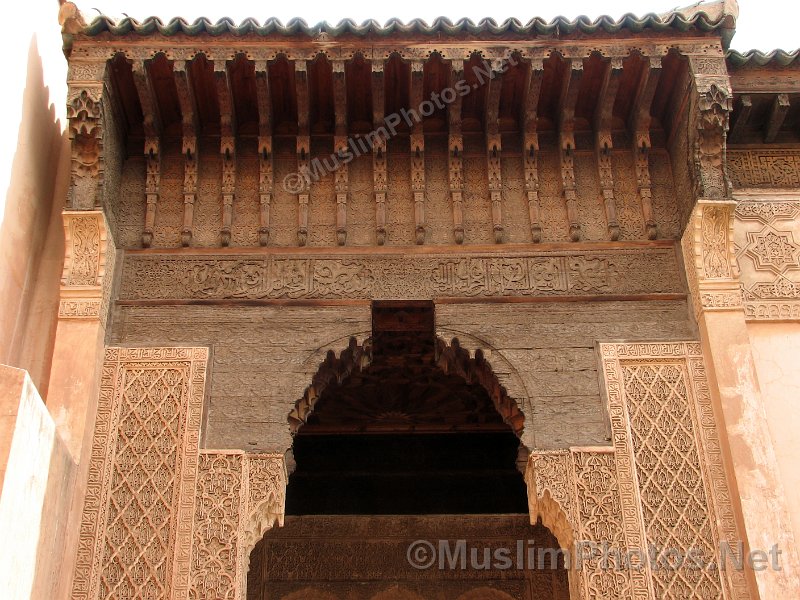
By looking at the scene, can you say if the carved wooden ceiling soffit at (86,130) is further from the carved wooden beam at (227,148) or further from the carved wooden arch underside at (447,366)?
the carved wooden arch underside at (447,366)

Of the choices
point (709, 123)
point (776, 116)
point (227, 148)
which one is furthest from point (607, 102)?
point (227, 148)

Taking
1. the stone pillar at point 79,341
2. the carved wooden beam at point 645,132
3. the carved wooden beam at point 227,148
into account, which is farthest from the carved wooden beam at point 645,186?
the stone pillar at point 79,341

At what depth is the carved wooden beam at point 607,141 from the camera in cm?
563

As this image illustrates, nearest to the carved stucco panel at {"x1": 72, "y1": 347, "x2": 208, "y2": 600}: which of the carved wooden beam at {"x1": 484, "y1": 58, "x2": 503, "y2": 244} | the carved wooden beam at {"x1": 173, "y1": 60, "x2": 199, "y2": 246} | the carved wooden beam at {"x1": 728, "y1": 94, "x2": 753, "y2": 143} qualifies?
the carved wooden beam at {"x1": 173, "y1": 60, "x2": 199, "y2": 246}

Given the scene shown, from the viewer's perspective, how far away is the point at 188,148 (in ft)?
19.0

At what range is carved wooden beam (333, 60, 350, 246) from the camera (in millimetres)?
5539

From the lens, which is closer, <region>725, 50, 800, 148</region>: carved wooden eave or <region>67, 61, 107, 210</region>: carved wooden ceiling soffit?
<region>67, 61, 107, 210</region>: carved wooden ceiling soffit

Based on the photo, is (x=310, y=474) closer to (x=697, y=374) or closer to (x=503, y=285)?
(x=503, y=285)

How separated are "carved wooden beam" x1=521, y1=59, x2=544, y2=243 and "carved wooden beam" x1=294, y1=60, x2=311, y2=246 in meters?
1.34

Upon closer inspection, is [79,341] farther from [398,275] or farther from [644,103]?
[644,103]

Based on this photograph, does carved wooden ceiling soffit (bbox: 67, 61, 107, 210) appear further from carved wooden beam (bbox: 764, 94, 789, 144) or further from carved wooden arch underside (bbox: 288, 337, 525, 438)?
carved wooden beam (bbox: 764, 94, 789, 144)

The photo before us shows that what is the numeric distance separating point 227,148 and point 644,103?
2590 millimetres

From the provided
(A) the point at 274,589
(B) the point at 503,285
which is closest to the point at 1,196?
(B) the point at 503,285

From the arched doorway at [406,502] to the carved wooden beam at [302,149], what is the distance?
38.4 inches
